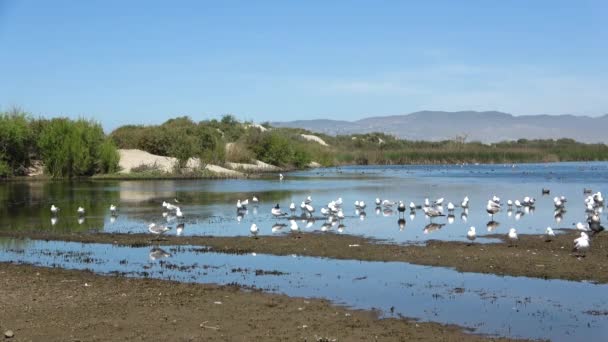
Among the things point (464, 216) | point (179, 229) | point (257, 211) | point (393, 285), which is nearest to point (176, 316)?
point (393, 285)

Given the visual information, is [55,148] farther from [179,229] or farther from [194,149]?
[179,229]

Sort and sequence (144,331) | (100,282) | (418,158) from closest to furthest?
(144,331), (100,282), (418,158)

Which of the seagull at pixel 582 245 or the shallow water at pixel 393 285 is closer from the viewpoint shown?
the shallow water at pixel 393 285

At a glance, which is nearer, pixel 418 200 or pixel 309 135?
pixel 418 200

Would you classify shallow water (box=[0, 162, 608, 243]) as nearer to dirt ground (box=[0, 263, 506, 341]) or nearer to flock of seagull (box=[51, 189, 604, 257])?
flock of seagull (box=[51, 189, 604, 257])

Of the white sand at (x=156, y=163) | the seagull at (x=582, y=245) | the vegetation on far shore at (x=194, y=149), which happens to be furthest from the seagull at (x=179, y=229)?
the white sand at (x=156, y=163)

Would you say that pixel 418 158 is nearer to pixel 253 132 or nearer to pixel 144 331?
pixel 253 132

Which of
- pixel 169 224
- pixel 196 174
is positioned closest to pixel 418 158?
pixel 196 174

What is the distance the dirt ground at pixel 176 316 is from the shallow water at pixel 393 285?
2.47 ft

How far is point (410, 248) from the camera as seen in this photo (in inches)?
802

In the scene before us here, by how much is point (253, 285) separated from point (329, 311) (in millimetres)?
2842

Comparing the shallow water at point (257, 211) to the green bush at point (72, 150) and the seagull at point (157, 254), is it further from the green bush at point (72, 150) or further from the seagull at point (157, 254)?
the green bush at point (72, 150)

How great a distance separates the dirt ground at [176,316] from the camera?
11.3 meters

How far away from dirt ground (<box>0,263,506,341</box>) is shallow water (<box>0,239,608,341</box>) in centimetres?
75
